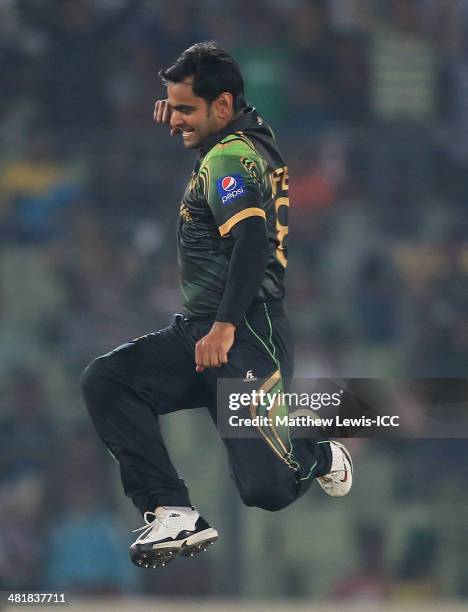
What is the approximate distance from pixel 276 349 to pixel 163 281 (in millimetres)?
4165

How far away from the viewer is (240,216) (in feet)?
15.7

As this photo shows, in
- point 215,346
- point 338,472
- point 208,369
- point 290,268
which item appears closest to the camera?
point 215,346

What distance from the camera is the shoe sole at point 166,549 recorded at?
196 inches

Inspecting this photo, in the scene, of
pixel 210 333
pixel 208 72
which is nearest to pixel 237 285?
pixel 210 333

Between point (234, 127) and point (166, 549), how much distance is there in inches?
58.0

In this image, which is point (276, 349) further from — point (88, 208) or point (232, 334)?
point (88, 208)

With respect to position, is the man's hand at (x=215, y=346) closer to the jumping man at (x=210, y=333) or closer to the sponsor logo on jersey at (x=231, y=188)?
the jumping man at (x=210, y=333)

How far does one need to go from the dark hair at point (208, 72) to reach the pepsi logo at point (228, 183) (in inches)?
12.5

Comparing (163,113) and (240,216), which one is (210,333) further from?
(163,113)

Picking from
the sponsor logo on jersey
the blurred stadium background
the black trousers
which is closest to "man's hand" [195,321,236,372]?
the black trousers

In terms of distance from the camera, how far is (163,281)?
9.23 meters

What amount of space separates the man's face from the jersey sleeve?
11 cm

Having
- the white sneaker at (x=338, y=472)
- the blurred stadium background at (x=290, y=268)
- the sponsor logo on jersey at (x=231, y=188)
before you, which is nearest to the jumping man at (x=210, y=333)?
the sponsor logo on jersey at (x=231, y=188)

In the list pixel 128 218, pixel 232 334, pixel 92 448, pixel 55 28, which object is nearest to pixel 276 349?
pixel 232 334
